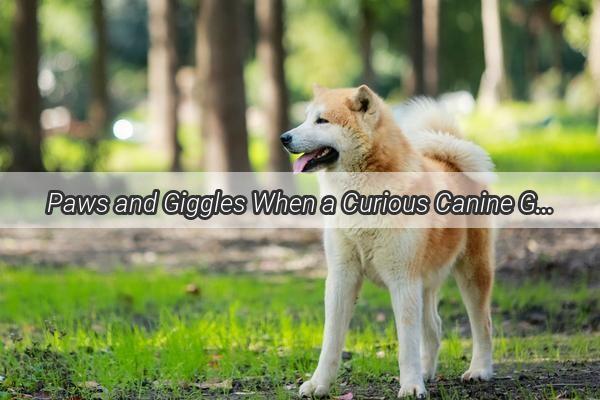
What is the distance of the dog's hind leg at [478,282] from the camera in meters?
6.38

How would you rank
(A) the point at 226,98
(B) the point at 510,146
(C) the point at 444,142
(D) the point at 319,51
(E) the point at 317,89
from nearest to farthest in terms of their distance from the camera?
1. (E) the point at 317,89
2. (C) the point at 444,142
3. (A) the point at 226,98
4. (B) the point at 510,146
5. (D) the point at 319,51

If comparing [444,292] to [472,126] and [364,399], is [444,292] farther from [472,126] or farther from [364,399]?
[472,126]

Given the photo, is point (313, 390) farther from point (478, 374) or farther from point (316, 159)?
point (316, 159)

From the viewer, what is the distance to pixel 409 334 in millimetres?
5598

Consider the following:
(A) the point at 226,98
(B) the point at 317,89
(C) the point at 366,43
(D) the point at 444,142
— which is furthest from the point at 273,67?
(C) the point at 366,43

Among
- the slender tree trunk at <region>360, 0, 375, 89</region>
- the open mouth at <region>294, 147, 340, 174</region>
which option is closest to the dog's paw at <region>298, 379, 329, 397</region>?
the open mouth at <region>294, 147, 340, 174</region>

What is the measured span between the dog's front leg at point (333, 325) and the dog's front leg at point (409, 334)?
27 cm

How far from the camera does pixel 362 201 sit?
5.62 m

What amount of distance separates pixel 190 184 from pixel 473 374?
14399 millimetres

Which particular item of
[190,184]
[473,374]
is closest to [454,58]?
[190,184]

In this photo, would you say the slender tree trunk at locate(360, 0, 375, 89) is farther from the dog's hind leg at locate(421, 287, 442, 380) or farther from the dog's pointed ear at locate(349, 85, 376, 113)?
the dog's pointed ear at locate(349, 85, 376, 113)

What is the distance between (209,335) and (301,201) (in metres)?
7.35

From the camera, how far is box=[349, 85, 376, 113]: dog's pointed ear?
5.63 m

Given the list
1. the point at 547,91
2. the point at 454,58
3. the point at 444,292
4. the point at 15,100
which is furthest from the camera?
the point at 547,91
